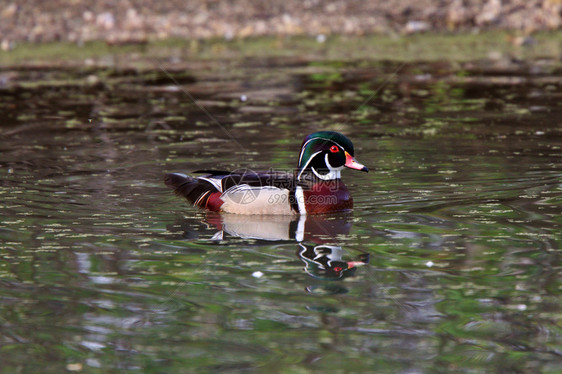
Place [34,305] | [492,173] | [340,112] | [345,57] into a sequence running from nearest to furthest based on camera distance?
1. [34,305]
2. [492,173]
3. [340,112]
4. [345,57]

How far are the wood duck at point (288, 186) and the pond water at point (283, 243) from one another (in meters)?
0.13

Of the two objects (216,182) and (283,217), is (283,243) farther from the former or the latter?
(216,182)

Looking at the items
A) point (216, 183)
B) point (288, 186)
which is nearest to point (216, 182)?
point (216, 183)

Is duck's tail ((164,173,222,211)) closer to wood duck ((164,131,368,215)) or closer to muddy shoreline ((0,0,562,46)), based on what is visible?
wood duck ((164,131,368,215))

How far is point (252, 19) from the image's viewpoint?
19.0m

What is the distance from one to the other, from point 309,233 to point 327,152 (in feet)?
3.24

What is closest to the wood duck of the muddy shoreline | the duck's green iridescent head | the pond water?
the duck's green iridescent head

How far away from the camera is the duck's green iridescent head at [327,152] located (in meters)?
7.84

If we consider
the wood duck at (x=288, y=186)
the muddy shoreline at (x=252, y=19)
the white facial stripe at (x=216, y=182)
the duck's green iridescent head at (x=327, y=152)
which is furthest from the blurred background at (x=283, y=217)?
the muddy shoreline at (x=252, y=19)

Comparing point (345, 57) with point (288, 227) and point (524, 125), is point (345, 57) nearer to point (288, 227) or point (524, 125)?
point (524, 125)

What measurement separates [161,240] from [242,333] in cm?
199

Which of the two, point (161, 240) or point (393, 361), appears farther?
point (161, 240)

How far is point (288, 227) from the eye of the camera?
24.1ft

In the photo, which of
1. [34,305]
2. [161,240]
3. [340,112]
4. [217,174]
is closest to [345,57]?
[340,112]
